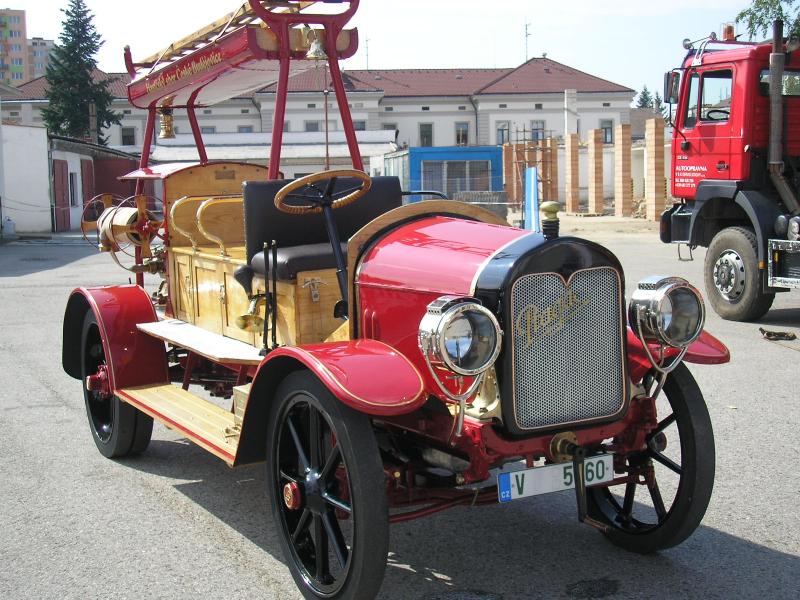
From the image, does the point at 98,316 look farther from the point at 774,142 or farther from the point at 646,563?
the point at 774,142

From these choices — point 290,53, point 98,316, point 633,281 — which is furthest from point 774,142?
point 98,316

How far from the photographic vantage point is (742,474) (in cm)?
533

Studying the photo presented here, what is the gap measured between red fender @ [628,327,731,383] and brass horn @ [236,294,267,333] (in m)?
1.82

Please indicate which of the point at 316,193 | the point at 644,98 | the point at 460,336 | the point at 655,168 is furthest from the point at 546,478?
the point at 644,98

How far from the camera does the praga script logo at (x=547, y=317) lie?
3641 millimetres

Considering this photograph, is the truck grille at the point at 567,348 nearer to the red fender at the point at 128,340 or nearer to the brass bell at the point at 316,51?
the brass bell at the point at 316,51

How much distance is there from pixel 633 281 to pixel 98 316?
32.4ft

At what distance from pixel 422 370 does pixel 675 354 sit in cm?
107

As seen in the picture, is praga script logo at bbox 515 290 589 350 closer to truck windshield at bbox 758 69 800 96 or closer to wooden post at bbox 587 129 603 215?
truck windshield at bbox 758 69 800 96

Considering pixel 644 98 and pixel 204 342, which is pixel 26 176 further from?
pixel 644 98

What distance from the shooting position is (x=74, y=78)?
53.8 meters

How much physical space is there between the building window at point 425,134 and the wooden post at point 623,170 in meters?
34.7

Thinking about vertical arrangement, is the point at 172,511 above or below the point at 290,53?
below

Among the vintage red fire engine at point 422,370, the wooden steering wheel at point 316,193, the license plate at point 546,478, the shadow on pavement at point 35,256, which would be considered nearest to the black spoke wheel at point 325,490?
the vintage red fire engine at point 422,370
